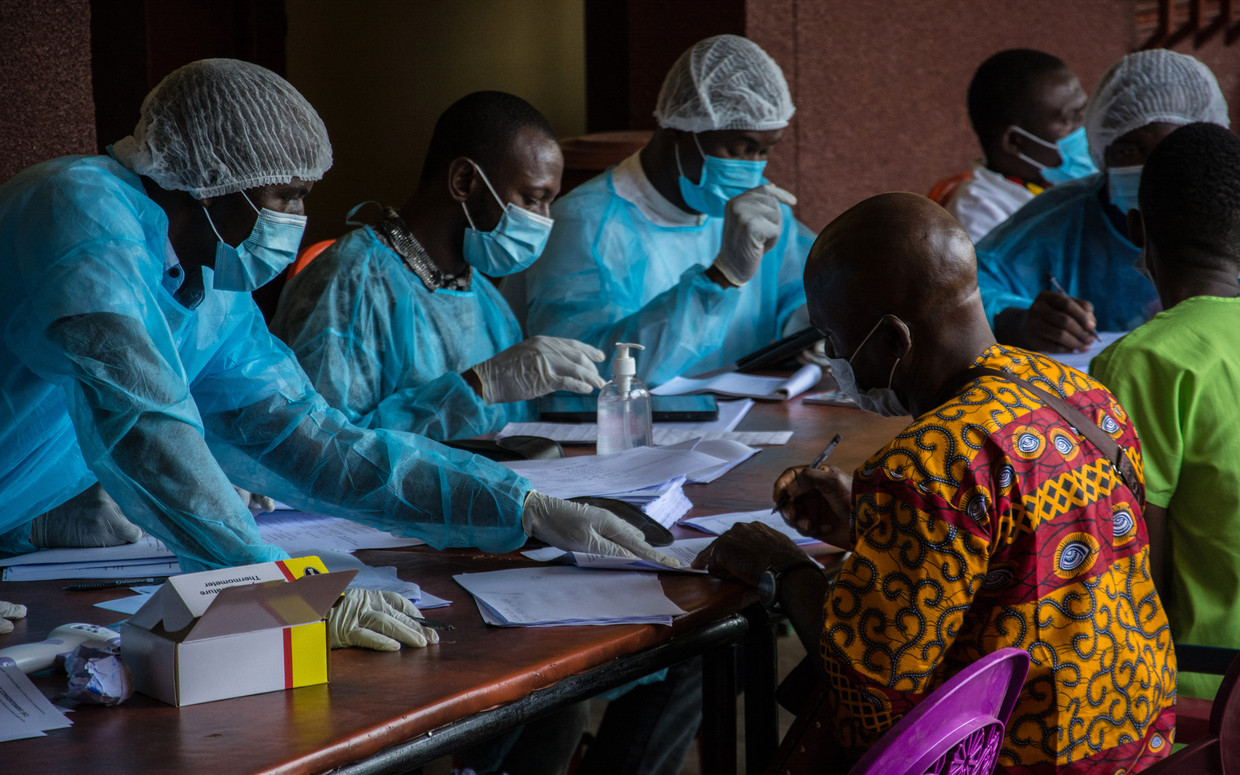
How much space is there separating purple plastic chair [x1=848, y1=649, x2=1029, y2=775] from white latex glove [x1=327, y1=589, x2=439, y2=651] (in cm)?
49

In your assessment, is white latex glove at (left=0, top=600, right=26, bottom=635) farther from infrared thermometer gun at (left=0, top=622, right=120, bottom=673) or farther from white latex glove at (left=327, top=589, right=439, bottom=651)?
white latex glove at (left=327, top=589, right=439, bottom=651)

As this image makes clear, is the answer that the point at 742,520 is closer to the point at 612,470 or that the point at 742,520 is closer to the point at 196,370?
the point at 612,470

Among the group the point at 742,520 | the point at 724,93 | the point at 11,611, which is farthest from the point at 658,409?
the point at 11,611

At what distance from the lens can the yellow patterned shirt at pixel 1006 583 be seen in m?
A: 1.16

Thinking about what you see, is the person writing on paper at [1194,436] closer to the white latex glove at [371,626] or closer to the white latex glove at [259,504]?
the white latex glove at [371,626]

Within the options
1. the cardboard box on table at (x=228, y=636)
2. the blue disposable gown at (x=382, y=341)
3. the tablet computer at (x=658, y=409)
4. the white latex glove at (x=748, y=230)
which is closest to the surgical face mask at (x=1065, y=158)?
the white latex glove at (x=748, y=230)

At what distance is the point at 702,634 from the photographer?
4.49 feet

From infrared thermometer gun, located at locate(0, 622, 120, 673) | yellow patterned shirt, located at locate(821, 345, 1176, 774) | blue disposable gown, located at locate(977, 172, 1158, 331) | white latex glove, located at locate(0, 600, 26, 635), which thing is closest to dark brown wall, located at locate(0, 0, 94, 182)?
white latex glove, located at locate(0, 600, 26, 635)

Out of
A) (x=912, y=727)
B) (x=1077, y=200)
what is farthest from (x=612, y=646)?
(x=1077, y=200)

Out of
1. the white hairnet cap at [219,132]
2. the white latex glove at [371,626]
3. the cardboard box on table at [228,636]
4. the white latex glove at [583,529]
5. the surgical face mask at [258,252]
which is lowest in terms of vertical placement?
the white latex glove at [583,529]

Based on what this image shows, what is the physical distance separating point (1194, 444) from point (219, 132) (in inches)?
54.2

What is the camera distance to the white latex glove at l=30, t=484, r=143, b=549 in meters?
1.62

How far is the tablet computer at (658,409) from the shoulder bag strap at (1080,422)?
1.12 m

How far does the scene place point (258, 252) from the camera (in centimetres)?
162
